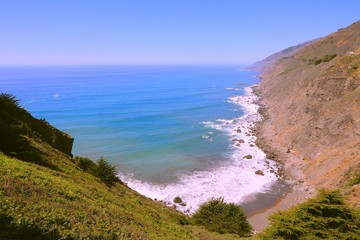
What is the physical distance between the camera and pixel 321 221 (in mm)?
13328

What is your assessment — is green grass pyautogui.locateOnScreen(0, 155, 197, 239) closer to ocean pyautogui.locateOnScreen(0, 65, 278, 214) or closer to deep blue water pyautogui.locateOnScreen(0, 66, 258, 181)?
ocean pyautogui.locateOnScreen(0, 65, 278, 214)

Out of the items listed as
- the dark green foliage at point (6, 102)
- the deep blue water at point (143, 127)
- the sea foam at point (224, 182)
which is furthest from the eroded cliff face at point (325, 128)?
the dark green foliage at point (6, 102)

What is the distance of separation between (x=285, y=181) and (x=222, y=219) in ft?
71.6

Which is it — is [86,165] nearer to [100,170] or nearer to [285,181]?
[100,170]

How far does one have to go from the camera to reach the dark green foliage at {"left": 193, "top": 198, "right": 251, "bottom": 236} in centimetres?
2205

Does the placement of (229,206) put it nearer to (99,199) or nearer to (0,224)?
(99,199)

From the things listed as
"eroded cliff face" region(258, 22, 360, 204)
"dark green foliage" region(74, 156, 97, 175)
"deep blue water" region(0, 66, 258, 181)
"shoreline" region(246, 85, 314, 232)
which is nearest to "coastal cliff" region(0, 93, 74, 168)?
"dark green foliage" region(74, 156, 97, 175)

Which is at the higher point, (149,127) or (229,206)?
(229,206)

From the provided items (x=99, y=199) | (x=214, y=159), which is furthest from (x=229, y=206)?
(x=214, y=159)

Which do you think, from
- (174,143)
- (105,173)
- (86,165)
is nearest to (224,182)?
(174,143)

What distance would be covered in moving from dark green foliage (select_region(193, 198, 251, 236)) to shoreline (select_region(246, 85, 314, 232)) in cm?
232

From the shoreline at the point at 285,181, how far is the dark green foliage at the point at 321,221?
782 centimetres

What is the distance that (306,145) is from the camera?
47812 millimetres

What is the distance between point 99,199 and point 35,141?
Result: 8.45m
